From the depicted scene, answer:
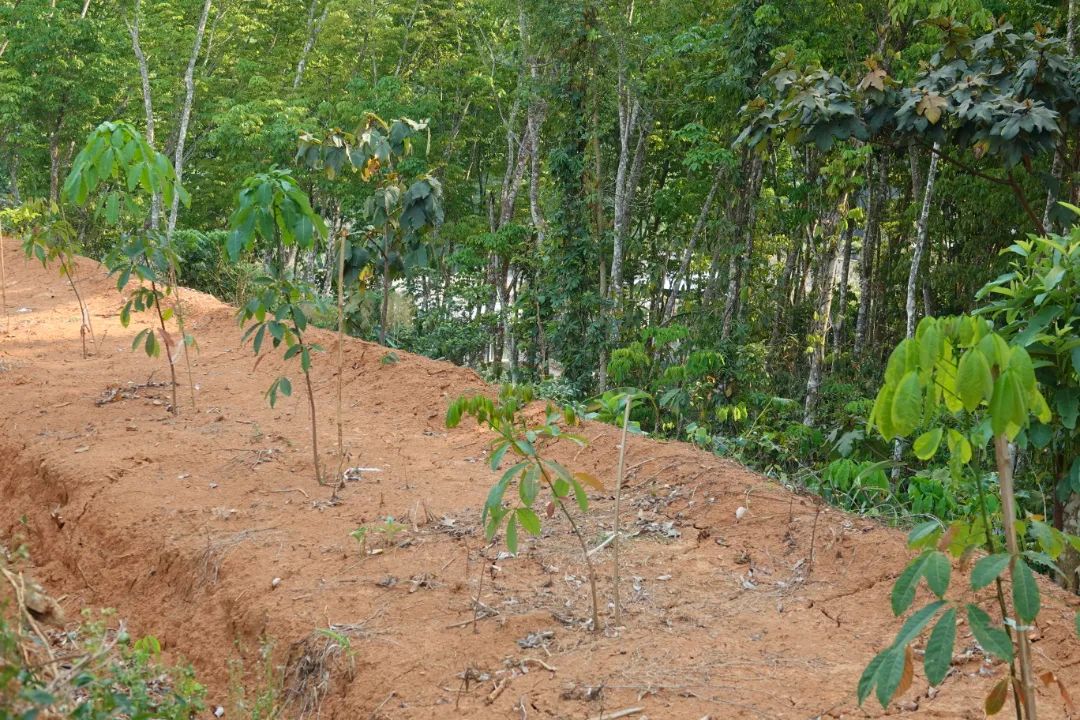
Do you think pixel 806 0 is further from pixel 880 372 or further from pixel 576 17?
pixel 880 372

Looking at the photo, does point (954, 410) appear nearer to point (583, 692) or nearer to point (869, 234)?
point (583, 692)

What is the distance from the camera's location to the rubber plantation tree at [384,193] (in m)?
6.85

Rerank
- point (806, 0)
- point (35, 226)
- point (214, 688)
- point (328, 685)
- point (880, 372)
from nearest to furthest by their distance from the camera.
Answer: point (328, 685), point (214, 688), point (35, 226), point (806, 0), point (880, 372)

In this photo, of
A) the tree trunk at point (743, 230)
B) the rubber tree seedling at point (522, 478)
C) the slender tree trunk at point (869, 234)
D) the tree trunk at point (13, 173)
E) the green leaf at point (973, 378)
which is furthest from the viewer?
the tree trunk at point (13, 173)

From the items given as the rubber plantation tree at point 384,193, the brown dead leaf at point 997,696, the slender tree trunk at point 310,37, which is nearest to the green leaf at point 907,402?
the brown dead leaf at point 997,696

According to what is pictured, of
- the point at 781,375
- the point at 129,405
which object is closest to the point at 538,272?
the point at 781,375

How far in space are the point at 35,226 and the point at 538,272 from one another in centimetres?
703

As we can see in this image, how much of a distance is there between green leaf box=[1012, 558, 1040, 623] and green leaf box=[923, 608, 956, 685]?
0.12 metres

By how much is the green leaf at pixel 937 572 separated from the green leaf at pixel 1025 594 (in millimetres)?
126

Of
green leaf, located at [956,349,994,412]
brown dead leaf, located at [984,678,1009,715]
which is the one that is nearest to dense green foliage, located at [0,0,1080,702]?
green leaf, located at [956,349,994,412]

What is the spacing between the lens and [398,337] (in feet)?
38.3

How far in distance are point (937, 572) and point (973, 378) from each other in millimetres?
385

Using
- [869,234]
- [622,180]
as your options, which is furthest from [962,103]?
[622,180]

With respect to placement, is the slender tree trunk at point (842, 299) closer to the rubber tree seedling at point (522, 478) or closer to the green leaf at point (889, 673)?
the rubber tree seedling at point (522, 478)
